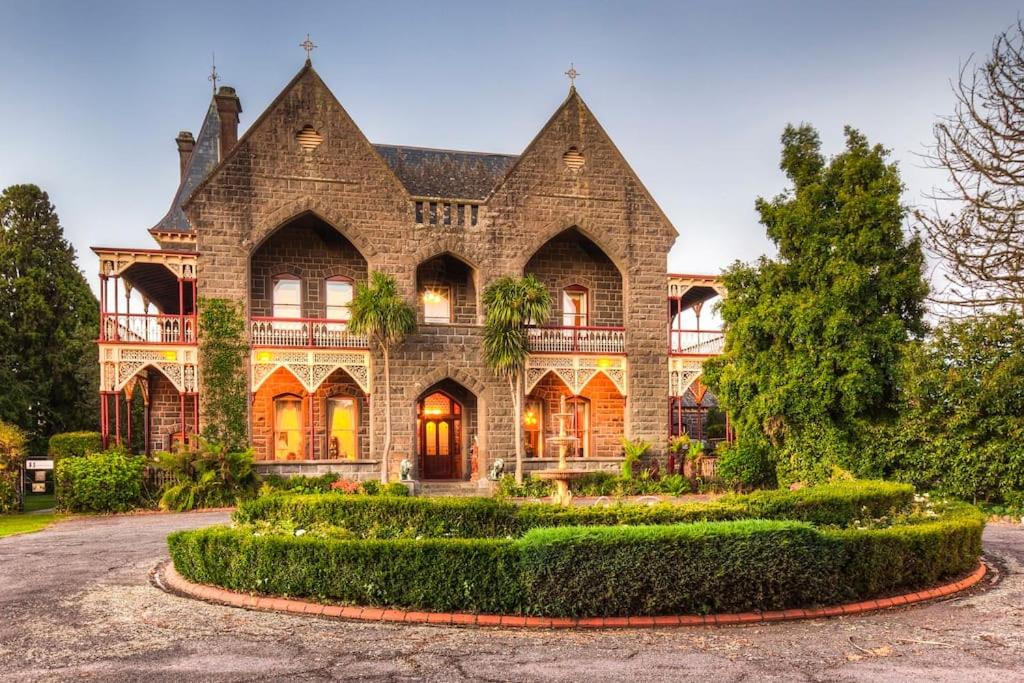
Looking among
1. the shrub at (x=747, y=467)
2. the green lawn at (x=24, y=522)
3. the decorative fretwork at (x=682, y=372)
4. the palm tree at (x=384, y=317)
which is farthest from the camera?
the decorative fretwork at (x=682, y=372)

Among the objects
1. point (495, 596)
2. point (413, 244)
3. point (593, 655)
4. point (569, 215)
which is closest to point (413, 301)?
point (413, 244)

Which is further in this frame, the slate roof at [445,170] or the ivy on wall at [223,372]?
the slate roof at [445,170]

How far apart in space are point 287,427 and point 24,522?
27.2 ft

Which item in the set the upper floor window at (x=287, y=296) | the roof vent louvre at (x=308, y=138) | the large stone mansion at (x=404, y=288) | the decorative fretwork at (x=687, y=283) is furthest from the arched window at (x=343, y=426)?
the decorative fretwork at (x=687, y=283)

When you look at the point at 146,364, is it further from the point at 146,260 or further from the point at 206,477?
the point at 206,477

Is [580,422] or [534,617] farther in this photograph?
[580,422]

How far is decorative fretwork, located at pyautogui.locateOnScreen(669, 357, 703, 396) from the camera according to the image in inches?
1033

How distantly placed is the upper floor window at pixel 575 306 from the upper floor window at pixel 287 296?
28.6 ft

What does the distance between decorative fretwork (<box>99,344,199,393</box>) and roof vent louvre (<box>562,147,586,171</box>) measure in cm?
1275

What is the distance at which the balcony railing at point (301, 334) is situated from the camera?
23.6m

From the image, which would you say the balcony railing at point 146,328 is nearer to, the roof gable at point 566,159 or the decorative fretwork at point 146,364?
the decorative fretwork at point 146,364

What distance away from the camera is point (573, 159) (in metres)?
26.2

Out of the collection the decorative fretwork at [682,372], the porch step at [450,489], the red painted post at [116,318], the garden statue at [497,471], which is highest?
the red painted post at [116,318]

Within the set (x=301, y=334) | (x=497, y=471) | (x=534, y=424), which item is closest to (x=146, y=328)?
(x=301, y=334)
